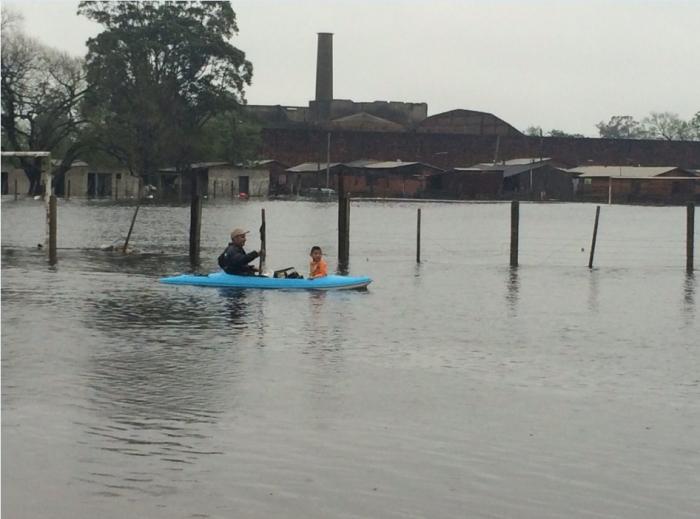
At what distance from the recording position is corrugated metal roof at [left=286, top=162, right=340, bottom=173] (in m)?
120

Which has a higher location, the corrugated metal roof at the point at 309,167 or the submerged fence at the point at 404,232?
the corrugated metal roof at the point at 309,167

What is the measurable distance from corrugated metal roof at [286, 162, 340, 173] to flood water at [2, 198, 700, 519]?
85.8 metres

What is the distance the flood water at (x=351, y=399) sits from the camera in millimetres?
11148

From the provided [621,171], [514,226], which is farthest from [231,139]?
[514,226]

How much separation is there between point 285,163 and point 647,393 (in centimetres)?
10754

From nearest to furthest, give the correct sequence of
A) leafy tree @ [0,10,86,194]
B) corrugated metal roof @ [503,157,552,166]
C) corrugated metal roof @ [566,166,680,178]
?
leafy tree @ [0,10,86,194]
corrugated metal roof @ [566,166,680,178]
corrugated metal roof @ [503,157,552,166]

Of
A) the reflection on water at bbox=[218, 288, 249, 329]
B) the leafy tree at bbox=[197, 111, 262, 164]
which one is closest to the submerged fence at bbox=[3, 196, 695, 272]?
the reflection on water at bbox=[218, 288, 249, 329]

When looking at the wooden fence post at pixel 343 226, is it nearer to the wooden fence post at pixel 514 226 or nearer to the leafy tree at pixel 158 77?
the wooden fence post at pixel 514 226

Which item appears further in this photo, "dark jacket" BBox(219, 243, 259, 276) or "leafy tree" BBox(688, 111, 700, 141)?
"leafy tree" BBox(688, 111, 700, 141)

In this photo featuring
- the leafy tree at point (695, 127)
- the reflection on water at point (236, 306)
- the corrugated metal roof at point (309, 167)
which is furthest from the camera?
the leafy tree at point (695, 127)

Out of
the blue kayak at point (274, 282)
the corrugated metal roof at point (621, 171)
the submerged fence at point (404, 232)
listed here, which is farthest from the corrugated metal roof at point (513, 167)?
the blue kayak at point (274, 282)

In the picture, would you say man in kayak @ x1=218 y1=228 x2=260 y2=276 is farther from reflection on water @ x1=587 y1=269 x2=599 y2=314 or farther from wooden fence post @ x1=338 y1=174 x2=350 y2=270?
wooden fence post @ x1=338 y1=174 x2=350 y2=270

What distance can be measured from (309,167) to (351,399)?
106 m

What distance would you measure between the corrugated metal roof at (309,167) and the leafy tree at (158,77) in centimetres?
2495
